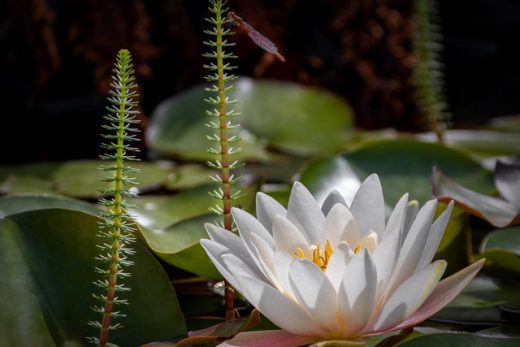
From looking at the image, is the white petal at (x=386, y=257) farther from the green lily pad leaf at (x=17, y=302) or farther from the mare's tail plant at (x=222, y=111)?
the green lily pad leaf at (x=17, y=302)

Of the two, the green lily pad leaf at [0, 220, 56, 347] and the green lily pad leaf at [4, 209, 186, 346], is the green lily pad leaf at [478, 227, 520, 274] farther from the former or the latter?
the green lily pad leaf at [0, 220, 56, 347]

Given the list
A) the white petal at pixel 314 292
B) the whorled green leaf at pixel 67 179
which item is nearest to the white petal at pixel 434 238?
the white petal at pixel 314 292

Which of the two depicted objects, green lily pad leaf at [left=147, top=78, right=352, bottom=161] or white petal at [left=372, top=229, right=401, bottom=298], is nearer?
white petal at [left=372, top=229, right=401, bottom=298]

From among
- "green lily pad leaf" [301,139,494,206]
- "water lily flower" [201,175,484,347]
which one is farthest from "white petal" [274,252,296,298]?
"green lily pad leaf" [301,139,494,206]

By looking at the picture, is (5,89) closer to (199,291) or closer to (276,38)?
(276,38)

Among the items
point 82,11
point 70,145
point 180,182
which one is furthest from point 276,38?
point 180,182

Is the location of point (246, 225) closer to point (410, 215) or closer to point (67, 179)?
point (410, 215)

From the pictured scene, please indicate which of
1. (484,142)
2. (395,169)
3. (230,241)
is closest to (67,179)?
(395,169)
